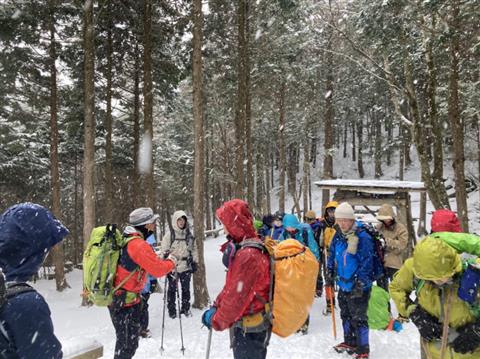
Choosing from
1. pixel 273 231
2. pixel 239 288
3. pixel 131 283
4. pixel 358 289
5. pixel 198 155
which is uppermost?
pixel 198 155

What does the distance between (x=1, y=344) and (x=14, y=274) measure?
1.10 ft

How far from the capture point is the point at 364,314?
222 inches

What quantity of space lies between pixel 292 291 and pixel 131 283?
2.16 m

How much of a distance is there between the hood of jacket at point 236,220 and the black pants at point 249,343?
83cm

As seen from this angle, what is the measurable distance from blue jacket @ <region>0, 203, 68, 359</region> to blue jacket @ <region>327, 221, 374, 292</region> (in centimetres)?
439

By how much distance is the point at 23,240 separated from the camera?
2.05 metres

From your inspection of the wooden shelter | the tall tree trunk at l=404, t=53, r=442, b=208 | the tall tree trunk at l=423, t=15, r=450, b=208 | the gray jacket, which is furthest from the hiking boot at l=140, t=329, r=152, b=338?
the tall tree trunk at l=423, t=15, r=450, b=208

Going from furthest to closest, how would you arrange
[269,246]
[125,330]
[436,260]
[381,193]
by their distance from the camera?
1. [381,193]
2. [125,330]
3. [269,246]
4. [436,260]

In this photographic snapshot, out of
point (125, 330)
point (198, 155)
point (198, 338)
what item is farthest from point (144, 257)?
point (198, 155)

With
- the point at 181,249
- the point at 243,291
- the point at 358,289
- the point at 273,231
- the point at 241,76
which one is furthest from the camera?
the point at 241,76

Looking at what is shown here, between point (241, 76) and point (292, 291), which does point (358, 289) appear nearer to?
point (292, 291)

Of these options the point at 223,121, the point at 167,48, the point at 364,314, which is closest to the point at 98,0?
the point at 167,48

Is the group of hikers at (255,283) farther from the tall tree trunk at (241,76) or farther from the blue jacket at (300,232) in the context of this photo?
the tall tree trunk at (241,76)

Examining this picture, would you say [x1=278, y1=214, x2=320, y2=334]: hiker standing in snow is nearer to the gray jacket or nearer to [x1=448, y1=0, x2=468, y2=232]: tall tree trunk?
the gray jacket
